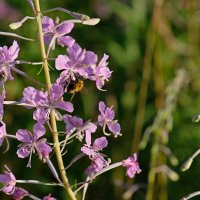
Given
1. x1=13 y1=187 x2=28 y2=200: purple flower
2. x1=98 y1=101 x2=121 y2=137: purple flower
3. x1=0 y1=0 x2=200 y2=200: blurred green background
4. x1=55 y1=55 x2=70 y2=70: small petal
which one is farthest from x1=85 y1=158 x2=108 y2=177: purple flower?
x1=0 y1=0 x2=200 y2=200: blurred green background

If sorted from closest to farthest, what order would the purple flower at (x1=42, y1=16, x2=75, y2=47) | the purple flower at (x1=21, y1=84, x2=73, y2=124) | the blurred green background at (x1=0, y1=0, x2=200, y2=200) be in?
1. the purple flower at (x1=21, y1=84, x2=73, y2=124)
2. the purple flower at (x1=42, y1=16, x2=75, y2=47)
3. the blurred green background at (x1=0, y1=0, x2=200, y2=200)

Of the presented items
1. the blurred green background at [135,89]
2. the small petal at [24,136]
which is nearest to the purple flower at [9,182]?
the small petal at [24,136]

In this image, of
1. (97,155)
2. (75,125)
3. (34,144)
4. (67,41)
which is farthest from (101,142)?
(67,41)

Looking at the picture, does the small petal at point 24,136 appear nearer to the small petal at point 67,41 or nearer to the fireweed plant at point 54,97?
the fireweed plant at point 54,97

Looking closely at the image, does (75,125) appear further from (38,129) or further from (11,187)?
(11,187)

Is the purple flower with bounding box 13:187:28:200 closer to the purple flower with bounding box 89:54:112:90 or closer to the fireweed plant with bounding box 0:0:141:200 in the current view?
the fireweed plant with bounding box 0:0:141:200
